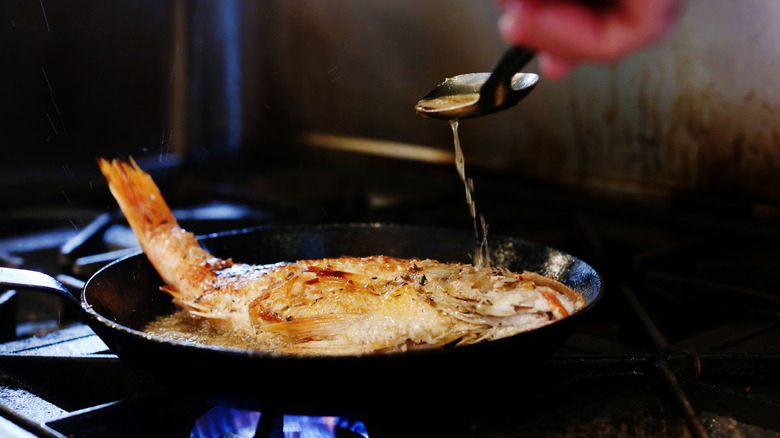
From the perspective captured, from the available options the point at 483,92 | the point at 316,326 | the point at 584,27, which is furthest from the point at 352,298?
the point at 584,27

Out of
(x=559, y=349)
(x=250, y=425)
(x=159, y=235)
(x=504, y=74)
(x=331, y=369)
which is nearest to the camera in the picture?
(x=331, y=369)

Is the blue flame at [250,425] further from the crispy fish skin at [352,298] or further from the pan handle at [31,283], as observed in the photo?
the pan handle at [31,283]

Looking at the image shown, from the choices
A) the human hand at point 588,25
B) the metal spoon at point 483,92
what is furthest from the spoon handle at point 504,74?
the human hand at point 588,25

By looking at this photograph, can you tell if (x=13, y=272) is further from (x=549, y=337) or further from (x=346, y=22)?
(x=346, y=22)

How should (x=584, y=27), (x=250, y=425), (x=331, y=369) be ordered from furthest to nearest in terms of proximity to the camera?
(x=250, y=425) → (x=331, y=369) → (x=584, y=27)

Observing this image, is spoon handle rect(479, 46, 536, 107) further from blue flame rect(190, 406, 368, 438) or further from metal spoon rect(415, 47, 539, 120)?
blue flame rect(190, 406, 368, 438)

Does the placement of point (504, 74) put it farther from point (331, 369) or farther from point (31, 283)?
point (31, 283)

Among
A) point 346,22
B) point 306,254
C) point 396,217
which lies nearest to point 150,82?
point 346,22

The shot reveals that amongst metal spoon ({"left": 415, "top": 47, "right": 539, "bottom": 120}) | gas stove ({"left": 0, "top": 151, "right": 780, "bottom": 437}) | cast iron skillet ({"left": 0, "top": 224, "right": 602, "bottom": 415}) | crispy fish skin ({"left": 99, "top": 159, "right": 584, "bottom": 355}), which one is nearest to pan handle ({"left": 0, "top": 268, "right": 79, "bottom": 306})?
cast iron skillet ({"left": 0, "top": 224, "right": 602, "bottom": 415})
